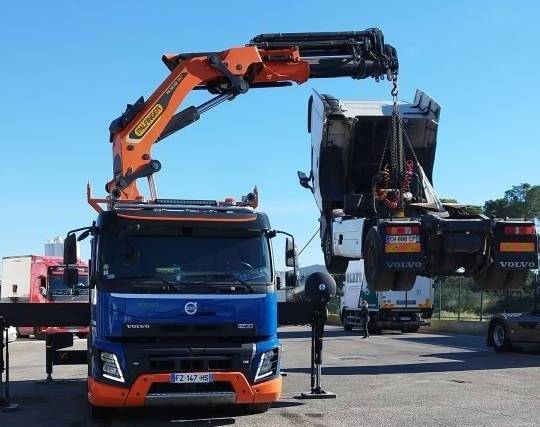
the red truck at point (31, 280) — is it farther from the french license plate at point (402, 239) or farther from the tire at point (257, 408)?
the french license plate at point (402, 239)

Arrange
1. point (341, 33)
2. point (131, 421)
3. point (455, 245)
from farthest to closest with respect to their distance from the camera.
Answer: point (341, 33)
point (455, 245)
point (131, 421)

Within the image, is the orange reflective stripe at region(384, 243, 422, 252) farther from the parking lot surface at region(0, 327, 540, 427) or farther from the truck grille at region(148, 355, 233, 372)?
the truck grille at region(148, 355, 233, 372)

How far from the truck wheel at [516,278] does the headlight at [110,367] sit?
19.7 ft

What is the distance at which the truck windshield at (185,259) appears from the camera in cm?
919

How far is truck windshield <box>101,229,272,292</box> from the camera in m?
9.19

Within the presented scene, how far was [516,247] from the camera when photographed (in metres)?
11.1

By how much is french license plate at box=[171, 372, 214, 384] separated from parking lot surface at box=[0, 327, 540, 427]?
0.84 m

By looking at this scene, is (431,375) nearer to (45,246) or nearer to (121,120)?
(121,120)

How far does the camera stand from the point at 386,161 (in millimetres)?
13094

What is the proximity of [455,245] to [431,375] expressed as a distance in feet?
15.4

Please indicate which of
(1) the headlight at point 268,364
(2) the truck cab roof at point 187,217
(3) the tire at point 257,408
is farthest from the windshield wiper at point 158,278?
(3) the tire at point 257,408

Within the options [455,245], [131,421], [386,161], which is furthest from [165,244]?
[386,161]

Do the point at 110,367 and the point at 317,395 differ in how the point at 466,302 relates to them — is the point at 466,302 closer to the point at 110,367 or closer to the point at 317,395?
the point at 317,395

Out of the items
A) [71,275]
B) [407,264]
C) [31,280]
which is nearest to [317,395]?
[407,264]
